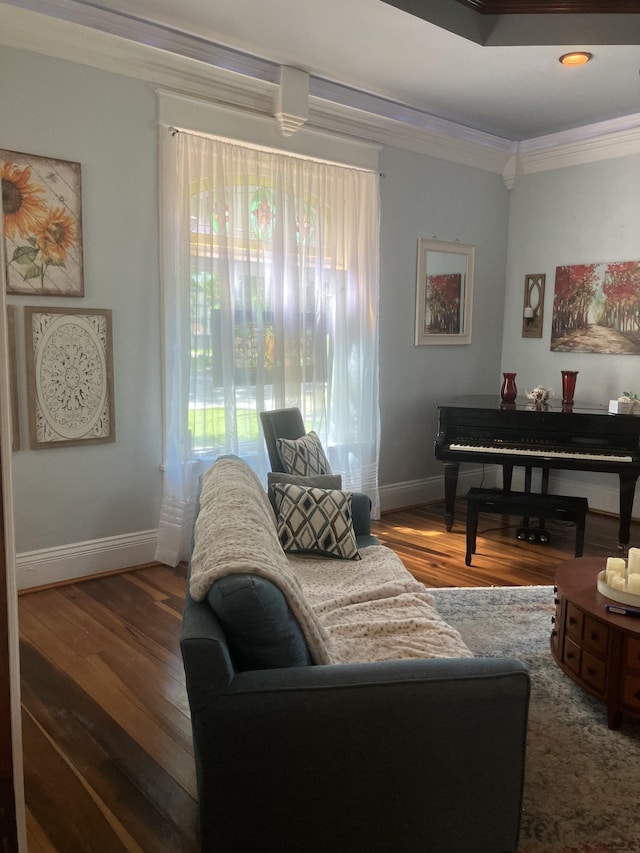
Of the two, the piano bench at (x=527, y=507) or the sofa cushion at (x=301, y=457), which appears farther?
the piano bench at (x=527, y=507)

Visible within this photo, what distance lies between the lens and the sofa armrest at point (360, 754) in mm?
1533

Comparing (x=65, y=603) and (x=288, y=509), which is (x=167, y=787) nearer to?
(x=288, y=509)

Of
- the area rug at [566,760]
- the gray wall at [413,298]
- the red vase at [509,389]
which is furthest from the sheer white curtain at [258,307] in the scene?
the area rug at [566,760]

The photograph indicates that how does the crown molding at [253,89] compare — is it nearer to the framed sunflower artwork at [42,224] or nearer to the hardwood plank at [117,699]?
the framed sunflower artwork at [42,224]

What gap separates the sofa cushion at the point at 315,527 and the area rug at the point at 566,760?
0.74 m

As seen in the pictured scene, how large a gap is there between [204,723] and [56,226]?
2.90 m

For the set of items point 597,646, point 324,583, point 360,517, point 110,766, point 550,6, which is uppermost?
point 550,6

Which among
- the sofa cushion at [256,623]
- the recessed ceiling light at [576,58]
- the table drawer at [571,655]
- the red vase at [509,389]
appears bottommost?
the table drawer at [571,655]

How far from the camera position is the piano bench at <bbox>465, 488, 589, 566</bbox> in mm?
4012

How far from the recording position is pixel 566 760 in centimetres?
224

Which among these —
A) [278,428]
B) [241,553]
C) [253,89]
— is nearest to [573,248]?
[253,89]

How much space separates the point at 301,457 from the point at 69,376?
135 centimetres

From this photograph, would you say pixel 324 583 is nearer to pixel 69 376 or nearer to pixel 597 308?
pixel 69 376

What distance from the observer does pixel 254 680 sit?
156 centimetres
